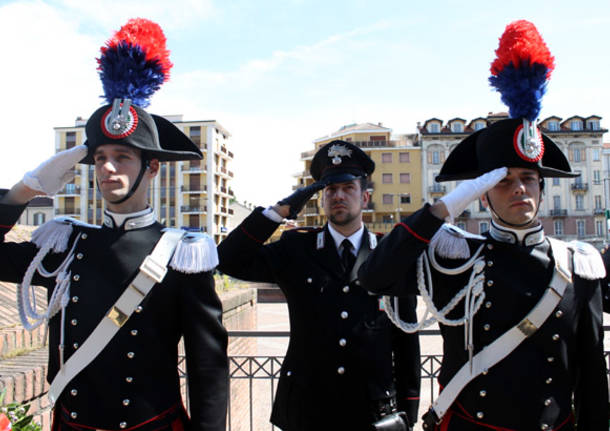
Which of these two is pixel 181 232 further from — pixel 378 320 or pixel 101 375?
pixel 378 320

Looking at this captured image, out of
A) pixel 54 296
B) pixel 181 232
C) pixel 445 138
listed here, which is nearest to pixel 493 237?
pixel 181 232

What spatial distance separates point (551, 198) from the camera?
5325 centimetres

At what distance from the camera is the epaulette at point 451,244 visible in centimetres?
260

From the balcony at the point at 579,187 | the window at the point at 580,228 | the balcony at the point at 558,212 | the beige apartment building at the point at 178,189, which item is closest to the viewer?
the balcony at the point at 558,212

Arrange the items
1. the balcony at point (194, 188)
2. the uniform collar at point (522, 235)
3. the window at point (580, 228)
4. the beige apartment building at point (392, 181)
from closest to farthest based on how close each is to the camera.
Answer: the uniform collar at point (522, 235) → the window at point (580, 228) → the beige apartment building at point (392, 181) → the balcony at point (194, 188)

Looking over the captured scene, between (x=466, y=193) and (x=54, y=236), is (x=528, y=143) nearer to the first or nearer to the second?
(x=466, y=193)

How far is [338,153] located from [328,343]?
1267mm

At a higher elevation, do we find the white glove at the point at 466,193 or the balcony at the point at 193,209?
the balcony at the point at 193,209

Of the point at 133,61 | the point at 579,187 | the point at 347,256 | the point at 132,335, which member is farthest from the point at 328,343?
the point at 579,187

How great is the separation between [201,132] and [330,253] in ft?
193

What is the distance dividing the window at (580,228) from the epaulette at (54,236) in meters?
59.0

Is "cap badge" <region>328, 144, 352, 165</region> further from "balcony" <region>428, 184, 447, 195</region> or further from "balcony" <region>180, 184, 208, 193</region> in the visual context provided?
"balcony" <region>180, 184, 208, 193</region>

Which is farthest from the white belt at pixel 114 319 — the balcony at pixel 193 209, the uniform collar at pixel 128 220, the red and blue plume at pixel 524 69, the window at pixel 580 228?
the window at pixel 580 228

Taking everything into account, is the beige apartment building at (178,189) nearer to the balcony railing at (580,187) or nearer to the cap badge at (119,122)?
the balcony railing at (580,187)
